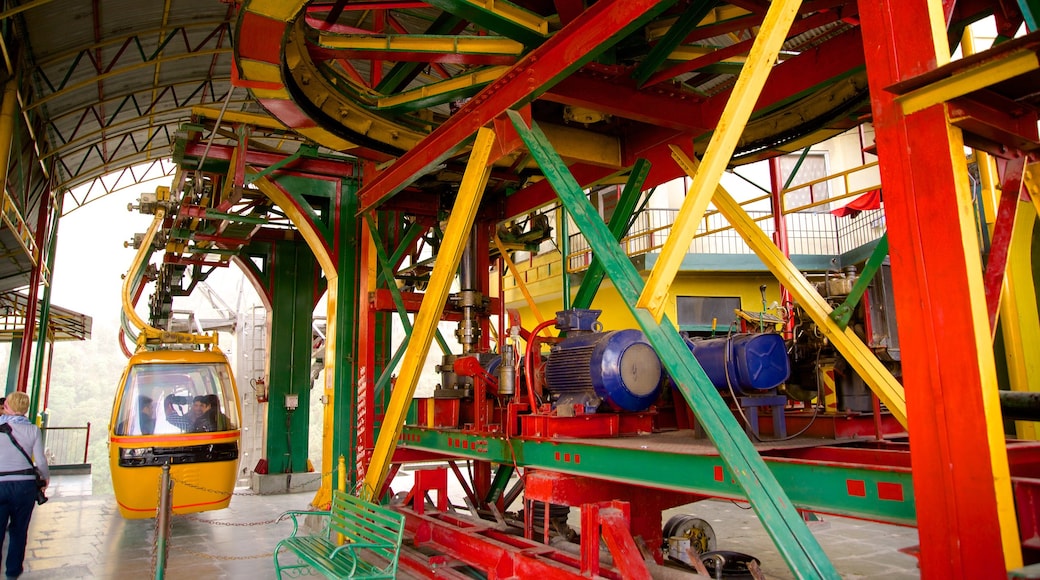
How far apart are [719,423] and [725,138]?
59.5 inches

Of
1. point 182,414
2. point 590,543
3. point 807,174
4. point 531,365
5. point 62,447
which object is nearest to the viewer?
point 590,543

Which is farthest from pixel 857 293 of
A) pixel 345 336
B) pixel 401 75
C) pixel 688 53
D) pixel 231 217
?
pixel 231 217

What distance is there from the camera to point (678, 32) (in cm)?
521

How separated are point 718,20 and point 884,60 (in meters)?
3.45

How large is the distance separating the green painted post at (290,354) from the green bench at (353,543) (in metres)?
7.57

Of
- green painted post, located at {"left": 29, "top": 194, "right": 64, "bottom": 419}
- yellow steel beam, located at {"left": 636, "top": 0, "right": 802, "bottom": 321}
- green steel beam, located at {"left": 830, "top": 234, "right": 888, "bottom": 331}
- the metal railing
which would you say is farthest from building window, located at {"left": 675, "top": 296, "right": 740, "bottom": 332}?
green painted post, located at {"left": 29, "top": 194, "right": 64, "bottom": 419}

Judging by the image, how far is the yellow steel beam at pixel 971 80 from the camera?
239 centimetres

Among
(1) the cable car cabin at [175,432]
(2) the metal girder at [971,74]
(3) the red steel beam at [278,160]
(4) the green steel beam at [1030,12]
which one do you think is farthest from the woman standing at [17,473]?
(4) the green steel beam at [1030,12]

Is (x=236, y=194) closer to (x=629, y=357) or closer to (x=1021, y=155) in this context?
(x=629, y=357)

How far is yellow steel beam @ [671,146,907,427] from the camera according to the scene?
14.2 feet

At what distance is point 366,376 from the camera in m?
8.28

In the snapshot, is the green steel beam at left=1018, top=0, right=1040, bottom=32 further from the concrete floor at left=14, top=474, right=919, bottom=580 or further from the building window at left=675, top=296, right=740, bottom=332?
the building window at left=675, top=296, right=740, bottom=332

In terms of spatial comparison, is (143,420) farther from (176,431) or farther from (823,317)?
(823,317)

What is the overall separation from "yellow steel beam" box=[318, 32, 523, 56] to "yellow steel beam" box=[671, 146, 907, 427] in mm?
2541
